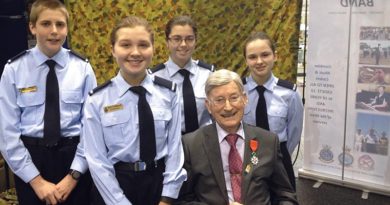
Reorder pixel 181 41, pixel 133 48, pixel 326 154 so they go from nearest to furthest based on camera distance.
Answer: pixel 133 48, pixel 181 41, pixel 326 154

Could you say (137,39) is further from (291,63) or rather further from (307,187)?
(307,187)

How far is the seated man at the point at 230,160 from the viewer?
175cm

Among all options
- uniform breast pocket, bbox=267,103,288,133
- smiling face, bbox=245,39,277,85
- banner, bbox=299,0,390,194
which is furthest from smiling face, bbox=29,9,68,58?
banner, bbox=299,0,390,194

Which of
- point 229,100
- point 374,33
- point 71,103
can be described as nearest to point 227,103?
point 229,100

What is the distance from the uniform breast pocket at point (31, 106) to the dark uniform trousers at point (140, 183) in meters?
0.55

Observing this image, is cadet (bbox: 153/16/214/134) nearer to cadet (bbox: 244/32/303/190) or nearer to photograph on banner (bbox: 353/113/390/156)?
cadet (bbox: 244/32/303/190)

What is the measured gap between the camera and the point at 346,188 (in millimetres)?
3645

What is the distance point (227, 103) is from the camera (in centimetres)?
176

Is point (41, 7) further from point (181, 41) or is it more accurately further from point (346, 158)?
point (346, 158)

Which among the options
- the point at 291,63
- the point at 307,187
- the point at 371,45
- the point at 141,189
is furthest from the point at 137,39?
the point at 307,187

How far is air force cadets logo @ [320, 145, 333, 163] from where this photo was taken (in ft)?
12.0

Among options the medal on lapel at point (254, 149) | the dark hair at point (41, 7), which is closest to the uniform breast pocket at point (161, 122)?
the medal on lapel at point (254, 149)

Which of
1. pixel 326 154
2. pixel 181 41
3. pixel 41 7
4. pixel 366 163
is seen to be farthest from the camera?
pixel 326 154

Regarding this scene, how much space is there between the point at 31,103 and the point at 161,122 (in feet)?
2.36
